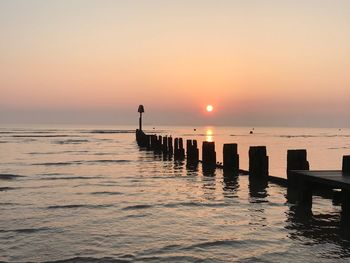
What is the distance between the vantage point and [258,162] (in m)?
15.4

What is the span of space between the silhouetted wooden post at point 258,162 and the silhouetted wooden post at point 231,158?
2.75 metres

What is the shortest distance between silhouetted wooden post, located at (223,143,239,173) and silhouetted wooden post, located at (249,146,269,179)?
2.75 metres

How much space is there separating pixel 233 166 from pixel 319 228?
33.4 feet

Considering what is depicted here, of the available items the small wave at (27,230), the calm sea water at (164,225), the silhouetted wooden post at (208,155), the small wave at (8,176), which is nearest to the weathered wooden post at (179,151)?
the silhouetted wooden post at (208,155)

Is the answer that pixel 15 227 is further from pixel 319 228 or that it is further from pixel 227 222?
pixel 319 228

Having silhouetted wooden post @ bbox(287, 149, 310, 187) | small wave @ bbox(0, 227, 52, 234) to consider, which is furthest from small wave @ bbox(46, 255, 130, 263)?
silhouetted wooden post @ bbox(287, 149, 310, 187)

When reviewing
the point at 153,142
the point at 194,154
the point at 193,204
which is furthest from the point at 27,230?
the point at 153,142

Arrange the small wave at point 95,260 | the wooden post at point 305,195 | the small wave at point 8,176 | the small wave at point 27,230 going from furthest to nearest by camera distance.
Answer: the small wave at point 8,176, the wooden post at point 305,195, the small wave at point 27,230, the small wave at point 95,260

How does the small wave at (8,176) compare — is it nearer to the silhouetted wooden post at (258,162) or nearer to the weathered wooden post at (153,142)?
the silhouetted wooden post at (258,162)

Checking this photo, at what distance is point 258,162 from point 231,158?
3.23m

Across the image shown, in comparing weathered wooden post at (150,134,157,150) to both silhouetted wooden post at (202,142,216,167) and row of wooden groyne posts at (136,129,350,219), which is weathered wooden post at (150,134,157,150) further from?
silhouetted wooden post at (202,142,216,167)

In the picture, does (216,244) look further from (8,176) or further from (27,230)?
(8,176)

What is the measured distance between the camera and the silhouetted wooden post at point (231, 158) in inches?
717

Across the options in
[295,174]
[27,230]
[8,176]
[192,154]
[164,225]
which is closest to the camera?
[27,230]
